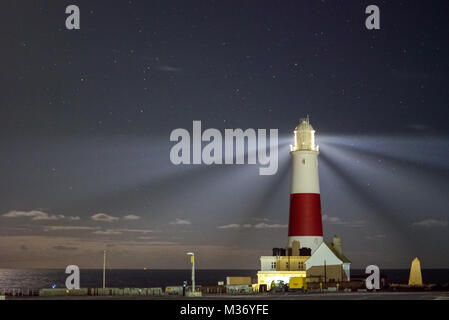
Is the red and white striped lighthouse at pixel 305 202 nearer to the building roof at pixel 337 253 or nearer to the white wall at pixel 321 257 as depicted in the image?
the white wall at pixel 321 257

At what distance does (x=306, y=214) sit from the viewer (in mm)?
87375

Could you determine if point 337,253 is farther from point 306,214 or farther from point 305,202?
point 305,202

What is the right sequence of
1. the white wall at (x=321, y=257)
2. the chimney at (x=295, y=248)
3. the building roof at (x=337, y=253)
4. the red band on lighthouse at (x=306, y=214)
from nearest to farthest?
1. the white wall at (x=321, y=257)
2. the red band on lighthouse at (x=306, y=214)
3. the chimney at (x=295, y=248)
4. the building roof at (x=337, y=253)

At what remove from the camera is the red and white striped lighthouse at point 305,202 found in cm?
8744

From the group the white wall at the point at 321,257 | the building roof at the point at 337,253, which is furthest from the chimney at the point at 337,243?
the white wall at the point at 321,257

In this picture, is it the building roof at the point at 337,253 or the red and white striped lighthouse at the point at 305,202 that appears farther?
the building roof at the point at 337,253

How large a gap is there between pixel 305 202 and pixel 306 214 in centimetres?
129

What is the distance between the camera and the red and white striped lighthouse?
8744 cm

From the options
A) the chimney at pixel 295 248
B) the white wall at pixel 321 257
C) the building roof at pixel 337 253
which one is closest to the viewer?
the white wall at pixel 321 257

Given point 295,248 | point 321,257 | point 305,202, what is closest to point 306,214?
point 305,202

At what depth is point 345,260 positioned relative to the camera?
93.2 meters
